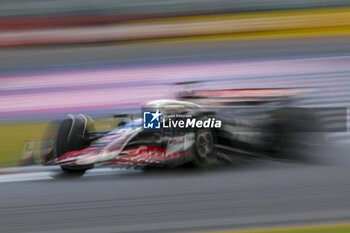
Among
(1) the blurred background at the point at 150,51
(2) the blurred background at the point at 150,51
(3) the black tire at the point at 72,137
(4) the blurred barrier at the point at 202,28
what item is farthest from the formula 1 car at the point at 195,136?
(4) the blurred barrier at the point at 202,28

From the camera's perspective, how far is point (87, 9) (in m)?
10.7

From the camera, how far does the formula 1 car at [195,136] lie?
3820 millimetres

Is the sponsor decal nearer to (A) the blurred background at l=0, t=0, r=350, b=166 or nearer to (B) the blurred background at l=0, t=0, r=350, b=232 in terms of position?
(B) the blurred background at l=0, t=0, r=350, b=232

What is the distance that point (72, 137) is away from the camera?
394 cm

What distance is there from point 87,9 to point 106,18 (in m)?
0.46

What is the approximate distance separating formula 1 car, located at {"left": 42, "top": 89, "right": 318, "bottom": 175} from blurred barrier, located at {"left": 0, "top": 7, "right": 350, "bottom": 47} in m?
6.21

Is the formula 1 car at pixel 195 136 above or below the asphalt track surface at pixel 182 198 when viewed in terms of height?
above

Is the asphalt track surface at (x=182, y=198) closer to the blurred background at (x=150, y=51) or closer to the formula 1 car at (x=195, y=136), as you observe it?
the formula 1 car at (x=195, y=136)

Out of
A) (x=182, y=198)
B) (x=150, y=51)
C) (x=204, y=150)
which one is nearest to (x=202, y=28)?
(x=150, y=51)

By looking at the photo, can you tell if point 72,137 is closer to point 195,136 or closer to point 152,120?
point 152,120

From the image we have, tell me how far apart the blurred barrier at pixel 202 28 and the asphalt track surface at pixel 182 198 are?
19.8 ft

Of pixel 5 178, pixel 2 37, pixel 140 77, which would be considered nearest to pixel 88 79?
pixel 140 77

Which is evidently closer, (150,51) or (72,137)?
(72,137)

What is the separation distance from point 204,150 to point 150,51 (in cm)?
614
